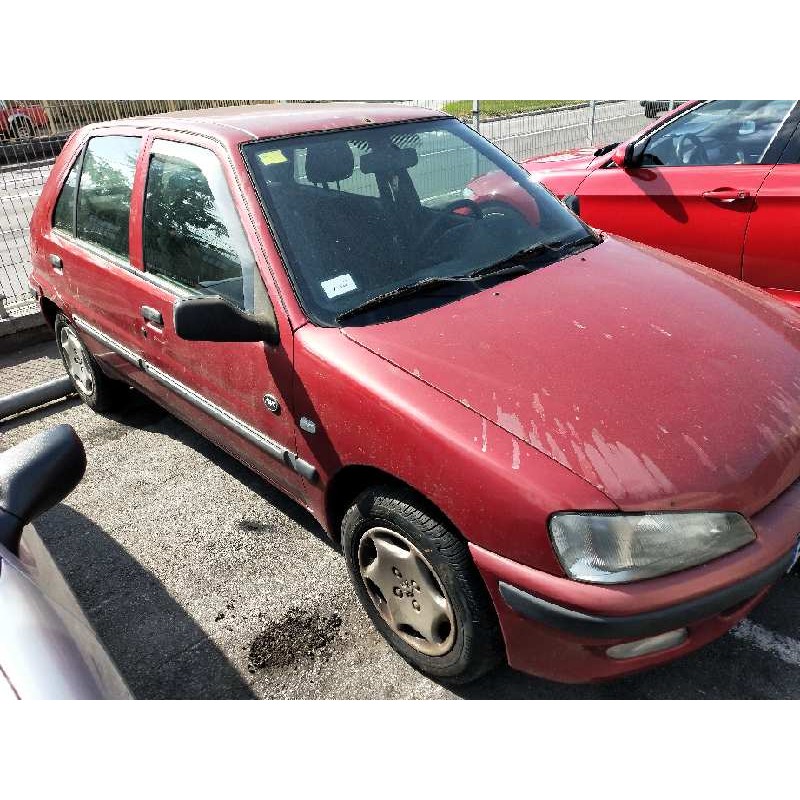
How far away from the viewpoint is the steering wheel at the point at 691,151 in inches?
159

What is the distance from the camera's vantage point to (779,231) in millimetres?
3611

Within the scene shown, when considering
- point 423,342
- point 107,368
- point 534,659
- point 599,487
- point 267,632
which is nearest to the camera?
point 599,487

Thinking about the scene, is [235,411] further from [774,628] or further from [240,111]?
[774,628]

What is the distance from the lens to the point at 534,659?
185cm

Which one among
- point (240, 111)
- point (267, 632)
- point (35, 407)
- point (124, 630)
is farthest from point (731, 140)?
point (35, 407)

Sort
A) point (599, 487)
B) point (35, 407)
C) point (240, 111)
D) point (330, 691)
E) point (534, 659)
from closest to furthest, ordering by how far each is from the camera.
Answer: point (599, 487) < point (534, 659) < point (330, 691) < point (240, 111) < point (35, 407)

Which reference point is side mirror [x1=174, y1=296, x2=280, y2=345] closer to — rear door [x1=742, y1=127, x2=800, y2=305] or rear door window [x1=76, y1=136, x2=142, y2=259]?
rear door window [x1=76, y1=136, x2=142, y2=259]

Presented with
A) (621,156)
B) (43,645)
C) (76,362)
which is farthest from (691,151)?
(43,645)

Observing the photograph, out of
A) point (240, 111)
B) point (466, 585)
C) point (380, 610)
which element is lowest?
point (380, 610)

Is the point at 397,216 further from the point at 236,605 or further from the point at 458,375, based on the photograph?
the point at 236,605

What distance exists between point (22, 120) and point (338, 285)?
632 centimetres

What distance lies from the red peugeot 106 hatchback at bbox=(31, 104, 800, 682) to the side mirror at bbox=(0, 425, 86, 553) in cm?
56

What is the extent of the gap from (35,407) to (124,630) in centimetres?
250

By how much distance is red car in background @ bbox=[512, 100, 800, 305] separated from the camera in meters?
3.63
